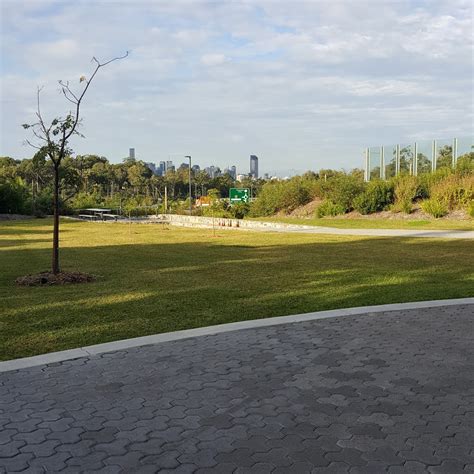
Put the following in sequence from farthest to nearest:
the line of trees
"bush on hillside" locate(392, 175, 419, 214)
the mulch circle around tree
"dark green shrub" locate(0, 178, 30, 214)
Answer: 1. the line of trees
2. "dark green shrub" locate(0, 178, 30, 214)
3. "bush on hillside" locate(392, 175, 419, 214)
4. the mulch circle around tree

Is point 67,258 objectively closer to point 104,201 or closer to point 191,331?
point 191,331

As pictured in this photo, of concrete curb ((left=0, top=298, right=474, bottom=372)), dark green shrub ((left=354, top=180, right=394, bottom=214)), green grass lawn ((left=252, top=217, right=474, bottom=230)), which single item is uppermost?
dark green shrub ((left=354, top=180, right=394, bottom=214))

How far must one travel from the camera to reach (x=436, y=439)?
3.63 meters

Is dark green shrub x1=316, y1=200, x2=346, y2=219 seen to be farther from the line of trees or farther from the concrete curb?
the concrete curb

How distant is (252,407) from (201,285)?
5.92 meters

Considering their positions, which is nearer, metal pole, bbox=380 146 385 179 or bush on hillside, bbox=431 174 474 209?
bush on hillside, bbox=431 174 474 209

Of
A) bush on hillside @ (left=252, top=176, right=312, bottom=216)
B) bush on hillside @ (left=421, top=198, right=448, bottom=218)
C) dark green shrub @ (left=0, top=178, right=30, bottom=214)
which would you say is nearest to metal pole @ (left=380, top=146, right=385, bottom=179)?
bush on hillside @ (left=252, top=176, right=312, bottom=216)

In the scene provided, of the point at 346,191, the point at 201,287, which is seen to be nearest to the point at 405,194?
the point at 346,191

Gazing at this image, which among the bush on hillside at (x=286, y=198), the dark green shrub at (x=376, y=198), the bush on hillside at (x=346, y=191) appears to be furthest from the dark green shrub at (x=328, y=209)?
the bush on hillside at (x=286, y=198)

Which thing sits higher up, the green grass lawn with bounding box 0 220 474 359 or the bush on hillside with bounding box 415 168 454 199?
the bush on hillside with bounding box 415 168 454 199

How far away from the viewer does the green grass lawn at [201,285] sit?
697cm

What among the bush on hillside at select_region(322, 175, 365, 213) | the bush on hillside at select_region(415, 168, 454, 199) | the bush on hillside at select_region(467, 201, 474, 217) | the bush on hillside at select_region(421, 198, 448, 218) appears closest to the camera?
the bush on hillside at select_region(467, 201, 474, 217)

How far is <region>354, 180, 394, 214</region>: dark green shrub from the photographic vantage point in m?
34.3

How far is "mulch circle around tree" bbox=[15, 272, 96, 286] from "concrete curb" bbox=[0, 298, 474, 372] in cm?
451
